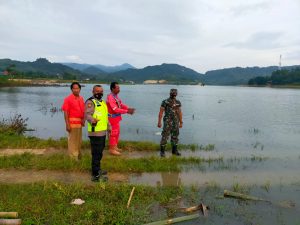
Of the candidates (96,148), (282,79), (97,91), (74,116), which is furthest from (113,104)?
(282,79)

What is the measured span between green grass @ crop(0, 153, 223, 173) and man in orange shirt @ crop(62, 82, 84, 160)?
399 millimetres

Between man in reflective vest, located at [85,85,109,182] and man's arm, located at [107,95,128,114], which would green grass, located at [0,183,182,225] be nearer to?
man in reflective vest, located at [85,85,109,182]

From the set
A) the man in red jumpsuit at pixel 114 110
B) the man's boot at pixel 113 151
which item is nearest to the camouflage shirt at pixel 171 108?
the man in red jumpsuit at pixel 114 110

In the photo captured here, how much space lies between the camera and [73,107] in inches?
359

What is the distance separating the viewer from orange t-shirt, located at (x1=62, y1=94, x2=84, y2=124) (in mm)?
9027

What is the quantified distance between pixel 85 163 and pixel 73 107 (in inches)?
67.6

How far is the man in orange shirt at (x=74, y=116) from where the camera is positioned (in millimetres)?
9023

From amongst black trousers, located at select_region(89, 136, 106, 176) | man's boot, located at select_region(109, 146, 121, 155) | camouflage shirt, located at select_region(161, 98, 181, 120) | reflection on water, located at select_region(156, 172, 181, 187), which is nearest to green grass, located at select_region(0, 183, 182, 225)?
reflection on water, located at select_region(156, 172, 181, 187)

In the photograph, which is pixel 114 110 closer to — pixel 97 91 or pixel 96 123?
pixel 97 91

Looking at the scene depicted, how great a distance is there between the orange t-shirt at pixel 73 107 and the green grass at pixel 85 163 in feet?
4.28

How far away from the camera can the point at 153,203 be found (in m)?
6.64

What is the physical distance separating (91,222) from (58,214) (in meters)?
0.73

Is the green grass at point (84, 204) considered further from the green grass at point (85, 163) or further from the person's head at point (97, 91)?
the person's head at point (97, 91)

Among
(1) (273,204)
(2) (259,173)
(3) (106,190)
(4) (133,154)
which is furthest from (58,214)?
(2) (259,173)
